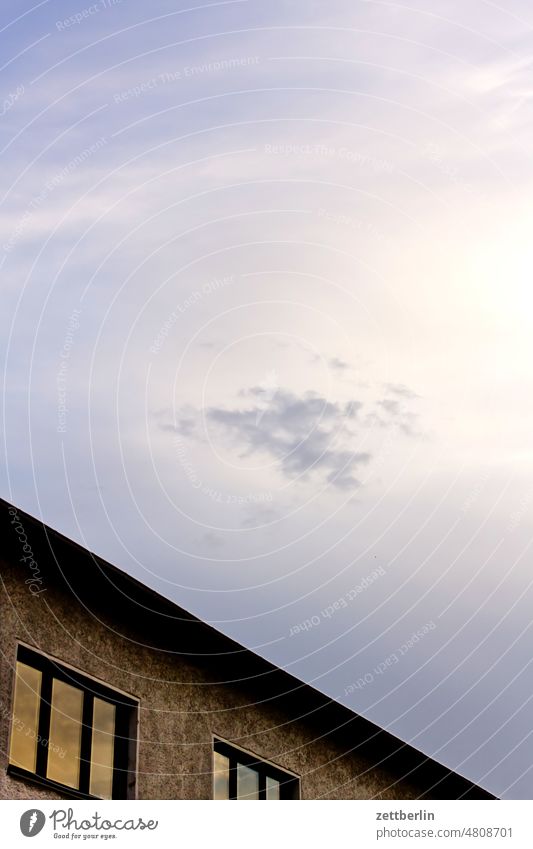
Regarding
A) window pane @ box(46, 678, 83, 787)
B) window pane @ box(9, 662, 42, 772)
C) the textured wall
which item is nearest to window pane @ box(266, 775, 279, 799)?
the textured wall

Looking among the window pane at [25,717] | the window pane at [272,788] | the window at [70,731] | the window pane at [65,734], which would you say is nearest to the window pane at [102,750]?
the window at [70,731]

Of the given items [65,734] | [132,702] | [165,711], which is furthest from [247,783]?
[65,734]

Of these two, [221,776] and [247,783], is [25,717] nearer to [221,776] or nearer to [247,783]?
[221,776]

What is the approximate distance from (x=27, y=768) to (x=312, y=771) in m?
7.49

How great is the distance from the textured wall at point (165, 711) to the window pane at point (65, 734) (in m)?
0.38

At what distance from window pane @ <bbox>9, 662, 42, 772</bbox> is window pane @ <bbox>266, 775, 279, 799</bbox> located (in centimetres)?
593

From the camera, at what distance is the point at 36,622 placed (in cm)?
1756

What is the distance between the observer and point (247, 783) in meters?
21.4

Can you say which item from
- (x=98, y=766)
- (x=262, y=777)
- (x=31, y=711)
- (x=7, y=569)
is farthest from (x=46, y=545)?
(x=262, y=777)

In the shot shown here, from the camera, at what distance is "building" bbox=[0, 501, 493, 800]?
17.2m

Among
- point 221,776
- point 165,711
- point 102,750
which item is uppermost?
point 165,711

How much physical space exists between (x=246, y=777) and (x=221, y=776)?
0.83m
